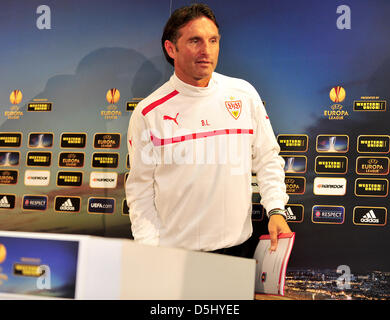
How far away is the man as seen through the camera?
2191mm

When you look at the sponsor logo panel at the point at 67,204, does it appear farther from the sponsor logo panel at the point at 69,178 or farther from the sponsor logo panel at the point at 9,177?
the sponsor logo panel at the point at 9,177

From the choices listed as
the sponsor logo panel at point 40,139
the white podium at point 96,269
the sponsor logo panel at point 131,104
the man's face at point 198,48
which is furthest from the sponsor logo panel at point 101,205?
the white podium at point 96,269

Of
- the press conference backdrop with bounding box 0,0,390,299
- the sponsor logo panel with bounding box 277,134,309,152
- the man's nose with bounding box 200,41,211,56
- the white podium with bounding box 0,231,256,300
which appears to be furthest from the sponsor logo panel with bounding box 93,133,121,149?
the white podium with bounding box 0,231,256,300

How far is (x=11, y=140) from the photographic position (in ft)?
11.3

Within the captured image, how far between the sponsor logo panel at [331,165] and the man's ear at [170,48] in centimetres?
116

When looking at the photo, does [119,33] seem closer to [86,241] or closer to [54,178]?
[54,178]

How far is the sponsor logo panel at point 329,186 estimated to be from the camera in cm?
290

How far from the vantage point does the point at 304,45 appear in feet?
9.80

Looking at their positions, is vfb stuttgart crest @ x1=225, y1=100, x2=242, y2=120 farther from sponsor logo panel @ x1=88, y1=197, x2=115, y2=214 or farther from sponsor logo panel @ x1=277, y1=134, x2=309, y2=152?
sponsor logo panel @ x1=88, y1=197, x2=115, y2=214

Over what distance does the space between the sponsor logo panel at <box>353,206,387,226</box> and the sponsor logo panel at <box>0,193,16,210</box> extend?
7.66ft

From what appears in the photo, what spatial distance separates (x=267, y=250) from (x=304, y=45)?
1.60 metres

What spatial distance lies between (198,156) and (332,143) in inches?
43.0
